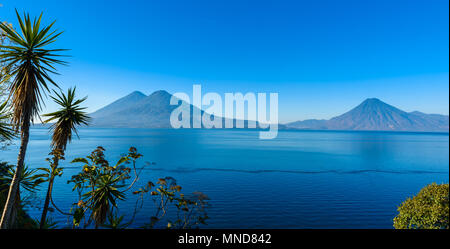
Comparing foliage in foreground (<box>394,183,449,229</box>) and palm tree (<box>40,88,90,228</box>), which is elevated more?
palm tree (<box>40,88,90,228</box>)

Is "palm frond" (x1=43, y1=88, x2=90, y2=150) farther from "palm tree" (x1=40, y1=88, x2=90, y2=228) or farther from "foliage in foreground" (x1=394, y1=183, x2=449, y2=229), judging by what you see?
"foliage in foreground" (x1=394, y1=183, x2=449, y2=229)

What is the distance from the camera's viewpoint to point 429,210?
689 centimetres

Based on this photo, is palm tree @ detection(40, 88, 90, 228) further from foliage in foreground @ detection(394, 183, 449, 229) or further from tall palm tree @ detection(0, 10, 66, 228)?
foliage in foreground @ detection(394, 183, 449, 229)

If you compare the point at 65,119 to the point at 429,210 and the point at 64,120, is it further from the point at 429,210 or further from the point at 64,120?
the point at 429,210

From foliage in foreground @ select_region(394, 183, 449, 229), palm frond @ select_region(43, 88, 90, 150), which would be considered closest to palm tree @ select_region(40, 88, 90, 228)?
palm frond @ select_region(43, 88, 90, 150)

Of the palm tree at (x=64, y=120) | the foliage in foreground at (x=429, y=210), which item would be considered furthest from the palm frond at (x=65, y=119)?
the foliage in foreground at (x=429, y=210)

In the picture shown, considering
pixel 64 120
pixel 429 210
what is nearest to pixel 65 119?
pixel 64 120

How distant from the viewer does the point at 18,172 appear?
18.1ft

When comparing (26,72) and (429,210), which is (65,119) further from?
(429,210)

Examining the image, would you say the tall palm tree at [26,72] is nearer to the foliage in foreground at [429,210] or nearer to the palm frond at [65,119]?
the palm frond at [65,119]

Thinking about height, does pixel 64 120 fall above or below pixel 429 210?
above

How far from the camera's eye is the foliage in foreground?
671 cm
